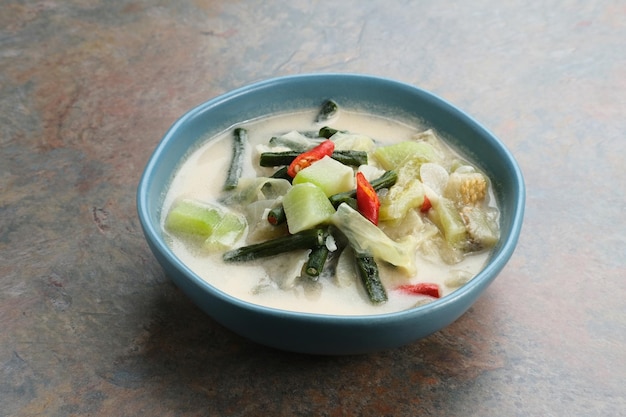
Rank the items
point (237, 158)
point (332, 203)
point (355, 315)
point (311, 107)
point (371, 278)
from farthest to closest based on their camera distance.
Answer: point (311, 107)
point (237, 158)
point (332, 203)
point (371, 278)
point (355, 315)

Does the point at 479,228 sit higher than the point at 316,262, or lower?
higher

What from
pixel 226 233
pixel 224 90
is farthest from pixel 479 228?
pixel 224 90

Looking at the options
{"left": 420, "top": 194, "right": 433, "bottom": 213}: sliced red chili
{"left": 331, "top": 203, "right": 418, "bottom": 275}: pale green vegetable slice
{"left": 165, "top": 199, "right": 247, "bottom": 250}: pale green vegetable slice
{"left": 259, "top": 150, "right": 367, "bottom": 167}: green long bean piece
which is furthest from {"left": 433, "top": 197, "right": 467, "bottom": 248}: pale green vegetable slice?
{"left": 165, "top": 199, "right": 247, "bottom": 250}: pale green vegetable slice

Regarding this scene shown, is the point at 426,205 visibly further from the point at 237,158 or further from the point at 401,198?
the point at 237,158

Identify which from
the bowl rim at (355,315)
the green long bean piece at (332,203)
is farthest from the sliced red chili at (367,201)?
the bowl rim at (355,315)

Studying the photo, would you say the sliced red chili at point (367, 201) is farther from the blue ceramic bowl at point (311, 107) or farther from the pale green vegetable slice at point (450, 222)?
the blue ceramic bowl at point (311, 107)

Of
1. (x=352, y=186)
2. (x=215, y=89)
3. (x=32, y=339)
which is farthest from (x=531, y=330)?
(x=215, y=89)
